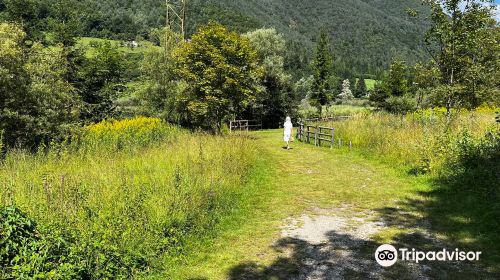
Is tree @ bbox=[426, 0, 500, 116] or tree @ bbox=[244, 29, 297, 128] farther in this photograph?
tree @ bbox=[244, 29, 297, 128]

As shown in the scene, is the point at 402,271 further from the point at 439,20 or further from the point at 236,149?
the point at 439,20

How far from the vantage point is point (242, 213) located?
8203 mm

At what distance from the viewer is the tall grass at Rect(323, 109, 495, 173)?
11.1m

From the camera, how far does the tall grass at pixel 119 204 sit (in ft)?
16.1

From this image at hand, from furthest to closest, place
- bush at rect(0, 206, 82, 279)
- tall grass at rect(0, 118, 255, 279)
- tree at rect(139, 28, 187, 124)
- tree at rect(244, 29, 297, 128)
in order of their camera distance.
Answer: tree at rect(244, 29, 297, 128) → tree at rect(139, 28, 187, 124) → tall grass at rect(0, 118, 255, 279) → bush at rect(0, 206, 82, 279)


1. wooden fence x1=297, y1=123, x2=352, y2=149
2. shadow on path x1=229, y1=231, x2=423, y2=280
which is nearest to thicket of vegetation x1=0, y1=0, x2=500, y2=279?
wooden fence x1=297, y1=123, x2=352, y2=149

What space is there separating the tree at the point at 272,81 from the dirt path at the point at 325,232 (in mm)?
28928

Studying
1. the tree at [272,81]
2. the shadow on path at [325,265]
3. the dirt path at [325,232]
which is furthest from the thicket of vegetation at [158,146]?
the tree at [272,81]

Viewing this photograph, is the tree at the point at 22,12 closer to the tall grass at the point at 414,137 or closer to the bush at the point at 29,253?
the tall grass at the point at 414,137

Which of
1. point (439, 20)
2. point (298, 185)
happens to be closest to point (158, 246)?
point (298, 185)

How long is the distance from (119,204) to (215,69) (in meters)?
14.8

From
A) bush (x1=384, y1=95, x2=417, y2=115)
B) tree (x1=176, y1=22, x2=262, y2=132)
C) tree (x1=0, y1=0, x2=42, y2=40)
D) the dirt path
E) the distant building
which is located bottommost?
the dirt path

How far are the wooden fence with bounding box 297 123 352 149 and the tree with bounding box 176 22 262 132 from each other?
4139 millimetres

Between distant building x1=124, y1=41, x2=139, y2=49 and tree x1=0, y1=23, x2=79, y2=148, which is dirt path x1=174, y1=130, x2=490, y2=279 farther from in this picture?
distant building x1=124, y1=41, x2=139, y2=49
